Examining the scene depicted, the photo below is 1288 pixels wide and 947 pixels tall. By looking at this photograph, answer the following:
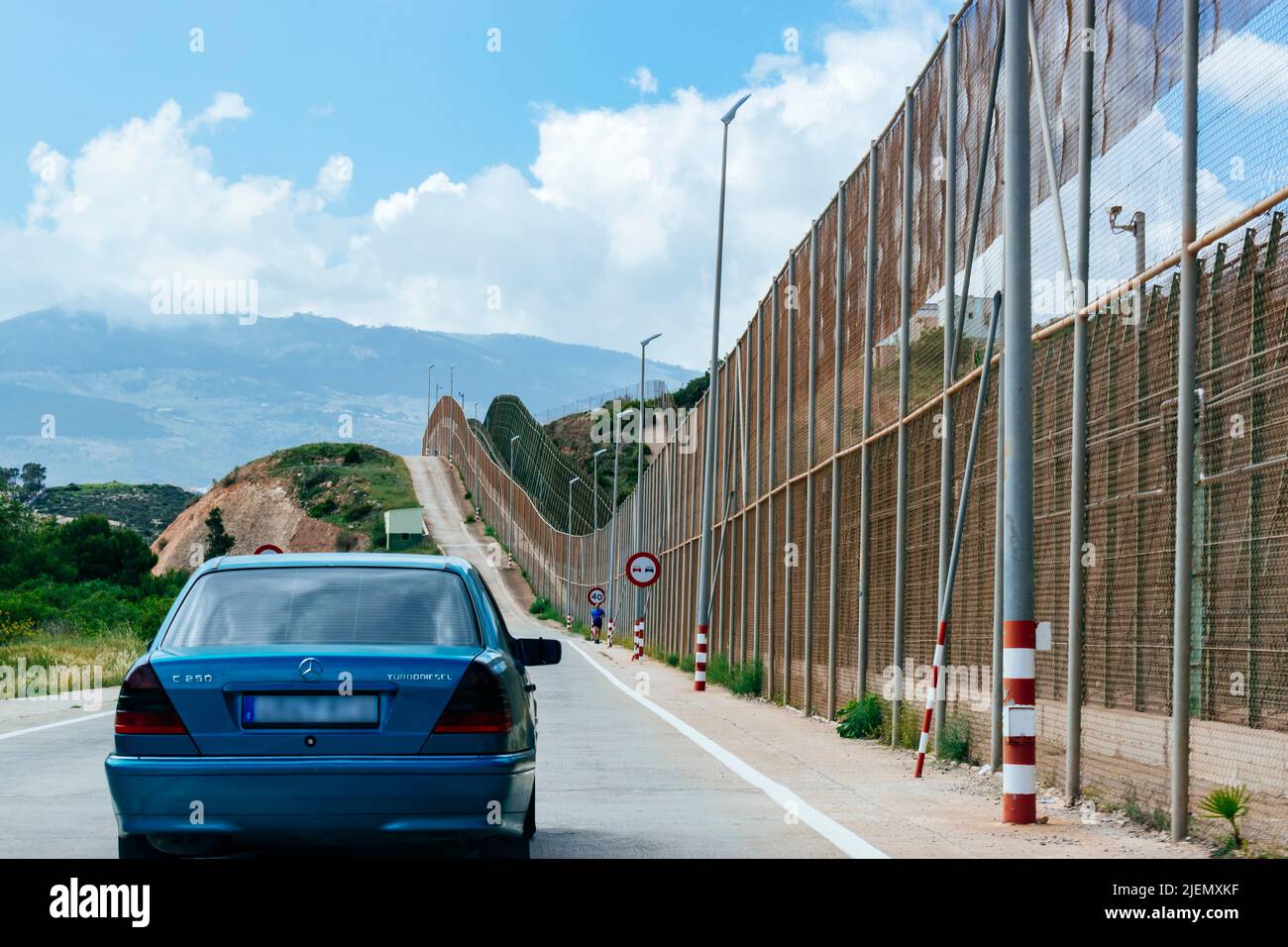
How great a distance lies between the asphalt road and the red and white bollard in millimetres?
1339

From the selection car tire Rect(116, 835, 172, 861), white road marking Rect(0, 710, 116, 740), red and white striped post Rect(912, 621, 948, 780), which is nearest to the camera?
car tire Rect(116, 835, 172, 861)

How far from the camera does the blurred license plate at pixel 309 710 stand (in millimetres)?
7461

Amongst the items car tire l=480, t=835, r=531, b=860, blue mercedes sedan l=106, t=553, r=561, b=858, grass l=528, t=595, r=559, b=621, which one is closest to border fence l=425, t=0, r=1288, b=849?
car tire l=480, t=835, r=531, b=860

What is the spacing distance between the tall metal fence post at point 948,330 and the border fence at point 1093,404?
1.5 inches

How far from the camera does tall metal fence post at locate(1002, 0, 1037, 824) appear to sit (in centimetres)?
1079

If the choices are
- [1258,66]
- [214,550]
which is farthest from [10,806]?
[214,550]

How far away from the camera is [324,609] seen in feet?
26.3

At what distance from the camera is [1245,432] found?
9.37 meters

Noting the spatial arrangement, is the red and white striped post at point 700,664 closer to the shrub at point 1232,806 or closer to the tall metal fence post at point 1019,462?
the tall metal fence post at point 1019,462

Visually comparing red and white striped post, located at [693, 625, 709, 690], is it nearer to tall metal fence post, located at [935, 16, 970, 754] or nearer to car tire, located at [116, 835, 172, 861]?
tall metal fence post, located at [935, 16, 970, 754]

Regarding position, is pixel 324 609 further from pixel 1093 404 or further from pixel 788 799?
pixel 1093 404

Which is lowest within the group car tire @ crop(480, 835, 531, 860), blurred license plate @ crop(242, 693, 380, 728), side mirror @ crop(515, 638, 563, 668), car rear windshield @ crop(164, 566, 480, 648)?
car tire @ crop(480, 835, 531, 860)

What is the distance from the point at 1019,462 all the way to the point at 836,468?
1025 cm
